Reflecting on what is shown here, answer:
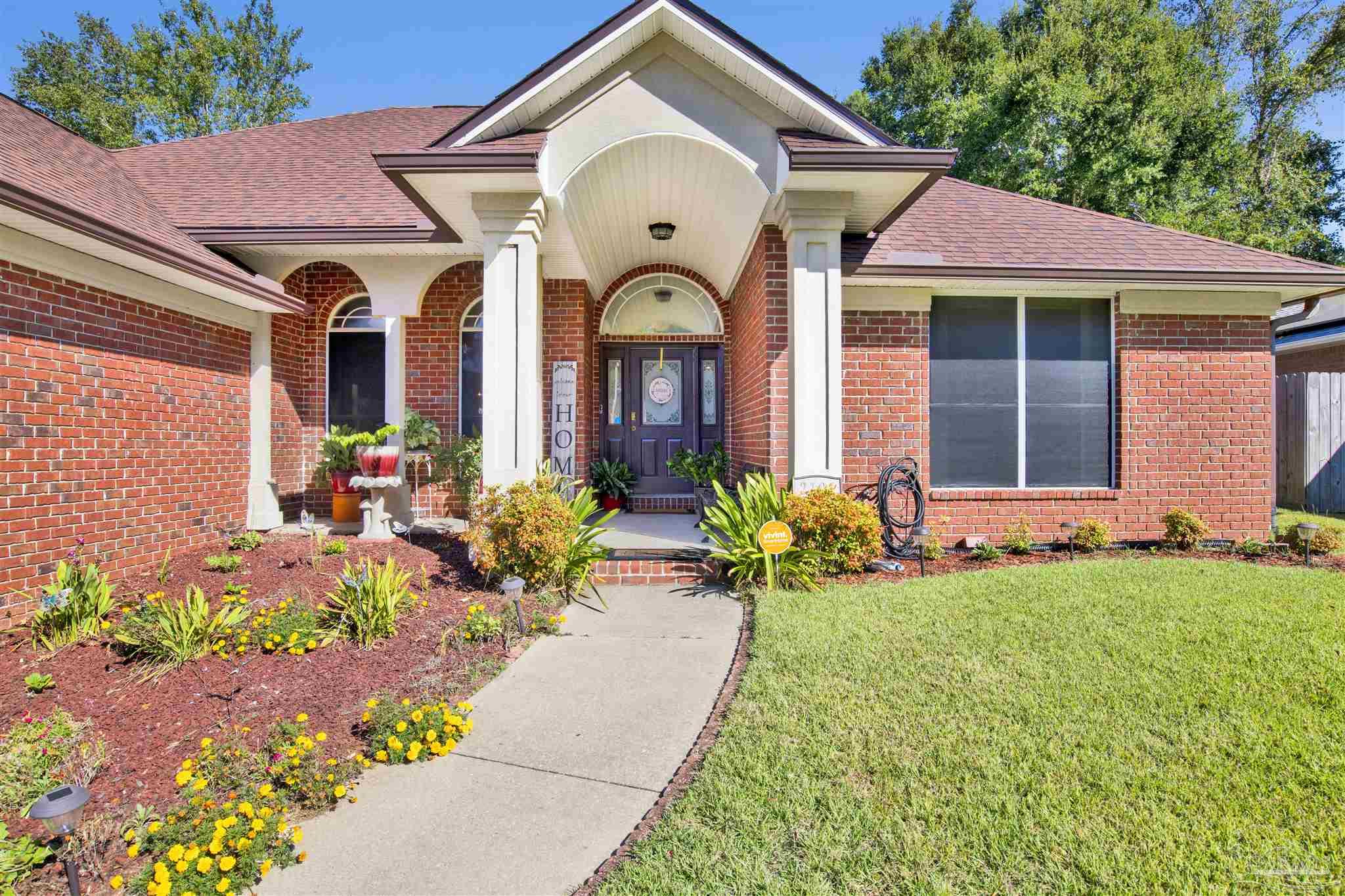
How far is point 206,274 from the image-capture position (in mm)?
5520

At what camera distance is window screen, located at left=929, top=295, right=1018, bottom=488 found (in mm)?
6820

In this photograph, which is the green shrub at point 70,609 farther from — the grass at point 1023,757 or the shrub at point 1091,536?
the shrub at point 1091,536

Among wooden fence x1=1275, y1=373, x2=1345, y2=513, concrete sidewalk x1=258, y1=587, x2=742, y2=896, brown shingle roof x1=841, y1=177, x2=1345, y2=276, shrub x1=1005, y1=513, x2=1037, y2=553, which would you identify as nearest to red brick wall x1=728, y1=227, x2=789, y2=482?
brown shingle roof x1=841, y1=177, x2=1345, y2=276

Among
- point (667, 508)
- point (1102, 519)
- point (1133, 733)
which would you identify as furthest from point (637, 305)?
point (1133, 733)

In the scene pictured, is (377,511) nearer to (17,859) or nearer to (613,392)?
(613,392)

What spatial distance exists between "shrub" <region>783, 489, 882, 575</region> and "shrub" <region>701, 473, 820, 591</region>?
0.10 metres

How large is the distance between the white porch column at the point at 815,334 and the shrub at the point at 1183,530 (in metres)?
3.88

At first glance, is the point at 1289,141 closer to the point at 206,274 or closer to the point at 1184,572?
the point at 1184,572

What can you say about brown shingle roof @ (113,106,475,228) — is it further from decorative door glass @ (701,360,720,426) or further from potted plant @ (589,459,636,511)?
decorative door glass @ (701,360,720,426)

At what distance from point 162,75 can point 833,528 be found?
94.0 feet

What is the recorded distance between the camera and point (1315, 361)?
12.3 metres

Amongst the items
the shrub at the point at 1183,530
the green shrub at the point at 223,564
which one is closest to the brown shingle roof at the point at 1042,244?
the shrub at the point at 1183,530

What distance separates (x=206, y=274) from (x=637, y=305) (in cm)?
520

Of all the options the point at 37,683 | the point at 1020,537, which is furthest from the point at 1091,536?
the point at 37,683
